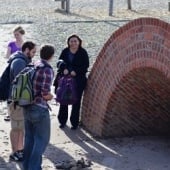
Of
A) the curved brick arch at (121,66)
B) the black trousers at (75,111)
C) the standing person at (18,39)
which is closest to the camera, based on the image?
the curved brick arch at (121,66)

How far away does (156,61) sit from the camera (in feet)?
31.2

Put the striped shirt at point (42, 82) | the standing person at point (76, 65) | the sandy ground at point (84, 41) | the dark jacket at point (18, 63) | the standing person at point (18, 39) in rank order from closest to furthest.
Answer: the striped shirt at point (42, 82), the dark jacket at point (18, 63), the sandy ground at point (84, 41), the standing person at point (18, 39), the standing person at point (76, 65)

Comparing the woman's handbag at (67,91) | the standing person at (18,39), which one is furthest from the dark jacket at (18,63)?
the woman's handbag at (67,91)

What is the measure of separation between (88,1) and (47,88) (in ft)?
80.8

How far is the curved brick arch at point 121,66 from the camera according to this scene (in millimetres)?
9469

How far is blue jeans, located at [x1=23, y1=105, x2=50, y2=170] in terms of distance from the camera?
8.22m

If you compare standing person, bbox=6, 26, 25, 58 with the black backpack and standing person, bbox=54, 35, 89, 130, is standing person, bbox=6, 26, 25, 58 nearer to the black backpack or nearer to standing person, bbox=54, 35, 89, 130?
standing person, bbox=54, 35, 89, 130

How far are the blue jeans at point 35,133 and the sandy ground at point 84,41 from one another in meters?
0.90

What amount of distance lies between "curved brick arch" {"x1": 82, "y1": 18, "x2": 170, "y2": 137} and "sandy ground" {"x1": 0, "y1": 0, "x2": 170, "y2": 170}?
0.89 ft

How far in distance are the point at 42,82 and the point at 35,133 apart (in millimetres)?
638

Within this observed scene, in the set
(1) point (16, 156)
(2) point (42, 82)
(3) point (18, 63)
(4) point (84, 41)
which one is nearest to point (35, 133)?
(2) point (42, 82)

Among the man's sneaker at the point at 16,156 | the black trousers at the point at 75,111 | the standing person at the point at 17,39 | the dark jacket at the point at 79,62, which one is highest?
the standing person at the point at 17,39

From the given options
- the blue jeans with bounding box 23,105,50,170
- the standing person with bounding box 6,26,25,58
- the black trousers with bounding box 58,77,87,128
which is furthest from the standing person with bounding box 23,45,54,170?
the black trousers with bounding box 58,77,87,128

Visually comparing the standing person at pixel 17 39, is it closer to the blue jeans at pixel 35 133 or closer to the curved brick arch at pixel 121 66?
the curved brick arch at pixel 121 66
